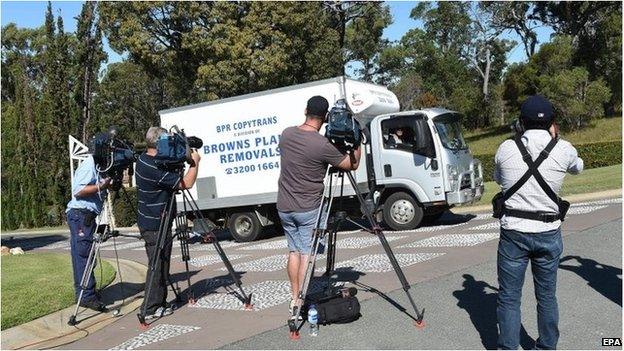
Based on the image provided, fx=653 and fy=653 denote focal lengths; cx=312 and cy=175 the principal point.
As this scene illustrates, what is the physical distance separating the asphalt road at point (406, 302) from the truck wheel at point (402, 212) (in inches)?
98.2

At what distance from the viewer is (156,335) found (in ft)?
20.8

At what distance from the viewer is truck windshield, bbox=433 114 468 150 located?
1355 cm

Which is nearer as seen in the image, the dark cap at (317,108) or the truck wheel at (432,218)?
the dark cap at (317,108)

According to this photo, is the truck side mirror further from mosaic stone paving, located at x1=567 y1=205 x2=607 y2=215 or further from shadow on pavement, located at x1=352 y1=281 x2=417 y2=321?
shadow on pavement, located at x1=352 y1=281 x2=417 y2=321

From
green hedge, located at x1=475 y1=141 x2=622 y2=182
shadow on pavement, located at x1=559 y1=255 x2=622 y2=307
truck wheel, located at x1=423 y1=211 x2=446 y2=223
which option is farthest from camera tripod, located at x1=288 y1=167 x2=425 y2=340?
green hedge, located at x1=475 y1=141 x2=622 y2=182

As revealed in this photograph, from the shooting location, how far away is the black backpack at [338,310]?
235 inches

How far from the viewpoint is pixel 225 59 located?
29.2 meters

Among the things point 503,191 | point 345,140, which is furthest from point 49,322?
point 503,191

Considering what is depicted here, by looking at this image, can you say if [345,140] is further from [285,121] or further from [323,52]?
[323,52]

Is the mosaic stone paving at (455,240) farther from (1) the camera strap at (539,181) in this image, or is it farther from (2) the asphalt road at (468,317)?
(1) the camera strap at (539,181)

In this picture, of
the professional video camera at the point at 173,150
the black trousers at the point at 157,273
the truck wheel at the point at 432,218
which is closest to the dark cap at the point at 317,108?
the professional video camera at the point at 173,150

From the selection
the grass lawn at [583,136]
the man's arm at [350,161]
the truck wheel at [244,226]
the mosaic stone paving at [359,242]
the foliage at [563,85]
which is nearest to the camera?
the man's arm at [350,161]

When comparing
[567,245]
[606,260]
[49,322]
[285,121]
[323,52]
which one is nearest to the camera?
[49,322]

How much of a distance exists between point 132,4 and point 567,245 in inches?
955
